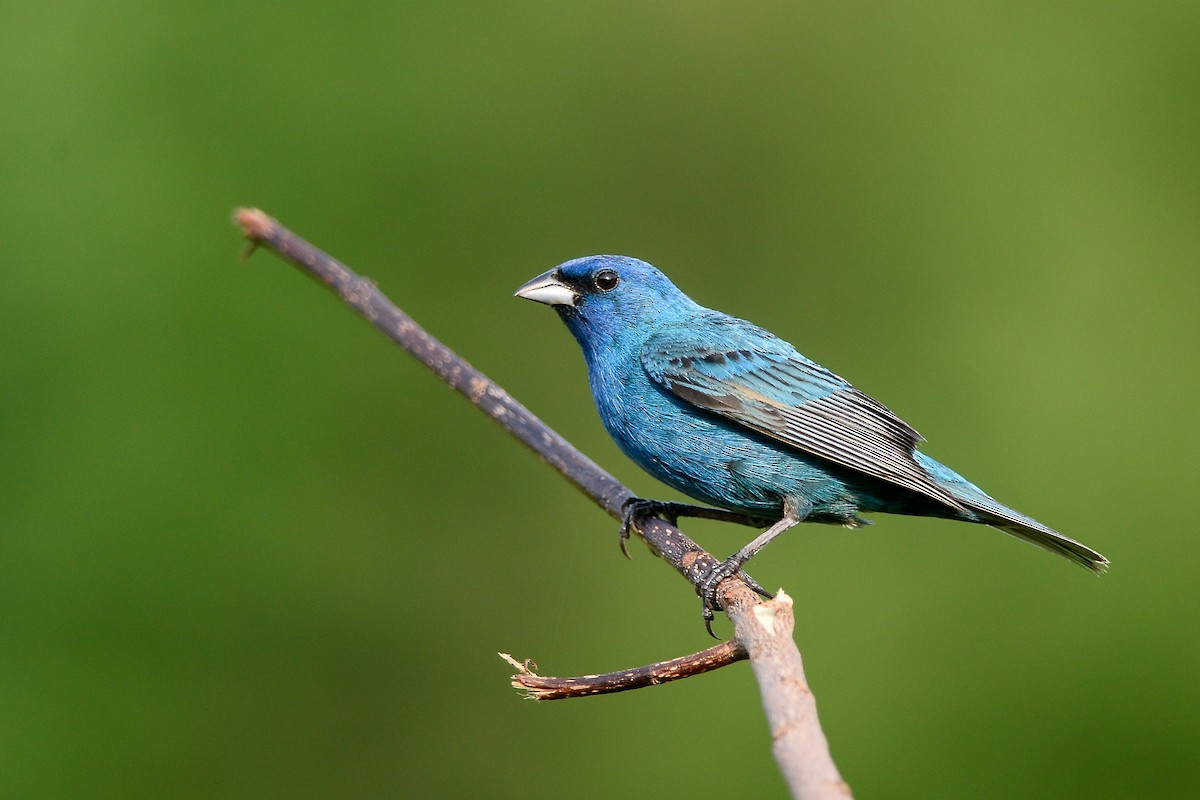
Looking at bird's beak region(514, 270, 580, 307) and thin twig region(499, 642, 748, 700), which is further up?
bird's beak region(514, 270, 580, 307)

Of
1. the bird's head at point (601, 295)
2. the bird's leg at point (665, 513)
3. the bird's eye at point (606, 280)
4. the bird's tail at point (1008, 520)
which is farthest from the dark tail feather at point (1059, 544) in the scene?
the bird's eye at point (606, 280)

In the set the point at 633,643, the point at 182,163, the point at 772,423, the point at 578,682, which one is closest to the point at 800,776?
the point at 578,682

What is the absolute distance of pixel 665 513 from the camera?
4246 mm

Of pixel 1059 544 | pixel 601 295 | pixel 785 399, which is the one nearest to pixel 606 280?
pixel 601 295

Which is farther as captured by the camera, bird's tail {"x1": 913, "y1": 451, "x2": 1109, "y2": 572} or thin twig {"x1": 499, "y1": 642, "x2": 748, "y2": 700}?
bird's tail {"x1": 913, "y1": 451, "x2": 1109, "y2": 572}

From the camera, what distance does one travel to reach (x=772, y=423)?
4016mm

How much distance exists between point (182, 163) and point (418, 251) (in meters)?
1.37

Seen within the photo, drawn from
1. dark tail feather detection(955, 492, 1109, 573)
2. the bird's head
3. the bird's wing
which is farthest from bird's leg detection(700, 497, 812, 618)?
the bird's head

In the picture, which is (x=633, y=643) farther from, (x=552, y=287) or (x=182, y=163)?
(x=182, y=163)

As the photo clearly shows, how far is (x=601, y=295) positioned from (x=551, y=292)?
194 millimetres

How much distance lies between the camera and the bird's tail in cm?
385

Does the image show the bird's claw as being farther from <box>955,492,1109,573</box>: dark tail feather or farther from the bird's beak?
<box>955,492,1109,573</box>: dark tail feather

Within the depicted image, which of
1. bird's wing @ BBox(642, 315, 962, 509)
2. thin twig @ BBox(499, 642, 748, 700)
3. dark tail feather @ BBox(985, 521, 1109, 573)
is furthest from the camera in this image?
bird's wing @ BBox(642, 315, 962, 509)

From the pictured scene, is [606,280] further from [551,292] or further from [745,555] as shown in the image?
[745,555]
